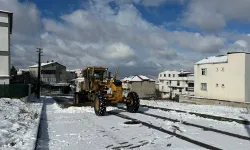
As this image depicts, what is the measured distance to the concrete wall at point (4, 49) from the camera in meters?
27.3

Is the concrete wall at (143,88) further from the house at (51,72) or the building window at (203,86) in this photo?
the building window at (203,86)

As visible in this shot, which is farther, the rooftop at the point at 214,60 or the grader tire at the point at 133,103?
the rooftop at the point at 214,60

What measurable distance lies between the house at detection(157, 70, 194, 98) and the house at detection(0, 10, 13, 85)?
60.2 m

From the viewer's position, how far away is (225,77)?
4531cm

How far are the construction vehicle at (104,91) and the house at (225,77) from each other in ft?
96.6

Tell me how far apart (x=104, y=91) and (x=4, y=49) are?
50.8 feet

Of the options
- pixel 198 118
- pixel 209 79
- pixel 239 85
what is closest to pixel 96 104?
pixel 198 118

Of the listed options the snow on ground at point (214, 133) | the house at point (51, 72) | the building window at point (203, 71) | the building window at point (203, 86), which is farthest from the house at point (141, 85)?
the snow on ground at point (214, 133)

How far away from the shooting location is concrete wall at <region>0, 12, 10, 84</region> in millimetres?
27328

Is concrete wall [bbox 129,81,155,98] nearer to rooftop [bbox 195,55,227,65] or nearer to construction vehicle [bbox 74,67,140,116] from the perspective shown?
rooftop [bbox 195,55,227,65]

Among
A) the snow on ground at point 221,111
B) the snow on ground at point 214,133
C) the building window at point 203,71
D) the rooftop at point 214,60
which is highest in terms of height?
the rooftop at point 214,60

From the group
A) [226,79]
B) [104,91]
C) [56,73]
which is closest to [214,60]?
[226,79]

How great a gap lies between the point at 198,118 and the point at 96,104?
5446mm

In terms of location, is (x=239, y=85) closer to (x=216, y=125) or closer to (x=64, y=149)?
(x=216, y=125)
